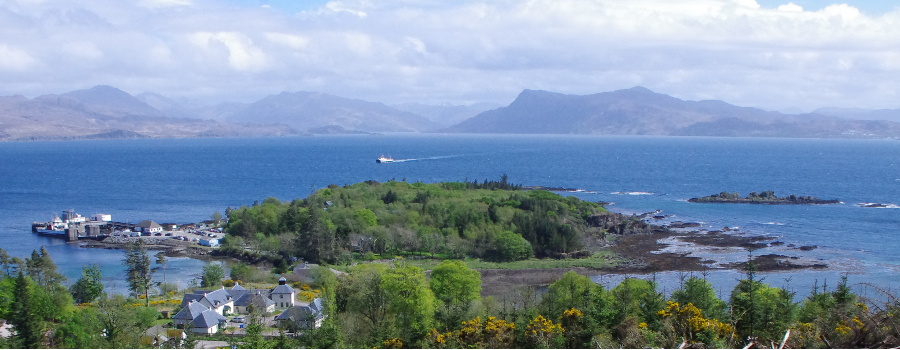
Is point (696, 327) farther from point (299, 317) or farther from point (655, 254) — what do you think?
point (655, 254)

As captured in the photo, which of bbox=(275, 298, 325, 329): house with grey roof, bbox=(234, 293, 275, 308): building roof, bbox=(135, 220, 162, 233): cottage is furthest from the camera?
bbox=(135, 220, 162, 233): cottage

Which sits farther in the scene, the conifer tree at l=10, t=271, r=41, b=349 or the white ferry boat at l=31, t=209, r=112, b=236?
the white ferry boat at l=31, t=209, r=112, b=236

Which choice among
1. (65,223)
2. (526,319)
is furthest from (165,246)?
(526,319)

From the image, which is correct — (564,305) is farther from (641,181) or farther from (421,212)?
(641,181)

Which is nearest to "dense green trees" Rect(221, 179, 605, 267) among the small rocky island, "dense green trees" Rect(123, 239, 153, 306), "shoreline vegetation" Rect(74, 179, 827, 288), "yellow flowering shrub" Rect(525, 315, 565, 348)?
"shoreline vegetation" Rect(74, 179, 827, 288)

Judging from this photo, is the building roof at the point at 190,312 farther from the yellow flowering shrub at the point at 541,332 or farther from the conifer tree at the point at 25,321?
the yellow flowering shrub at the point at 541,332

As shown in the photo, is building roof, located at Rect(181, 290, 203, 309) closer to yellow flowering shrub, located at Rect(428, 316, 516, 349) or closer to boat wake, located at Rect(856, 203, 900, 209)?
yellow flowering shrub, located at Rect(428, 316, 516, 349)
